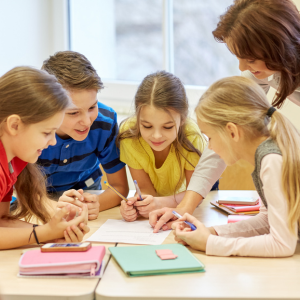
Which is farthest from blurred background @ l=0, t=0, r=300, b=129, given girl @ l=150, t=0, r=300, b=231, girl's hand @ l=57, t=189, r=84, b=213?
girl's hand @ l=57, t=189, r=84, b=213

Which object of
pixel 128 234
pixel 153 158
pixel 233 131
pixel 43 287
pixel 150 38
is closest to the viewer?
pixel 43 287

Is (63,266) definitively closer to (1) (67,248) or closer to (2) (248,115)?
(1) (67,248)

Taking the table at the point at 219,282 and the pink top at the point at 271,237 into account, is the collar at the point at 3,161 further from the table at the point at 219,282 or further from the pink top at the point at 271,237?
the pink top at the point at 271,237

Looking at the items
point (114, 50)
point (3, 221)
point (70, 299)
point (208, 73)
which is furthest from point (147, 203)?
point (114, 50)

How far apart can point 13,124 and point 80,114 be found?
0.37 meters

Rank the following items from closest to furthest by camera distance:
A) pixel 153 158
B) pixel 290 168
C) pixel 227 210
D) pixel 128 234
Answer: pixel 290 168, pixel 128 234, pixel 227 210, pixel 153 158

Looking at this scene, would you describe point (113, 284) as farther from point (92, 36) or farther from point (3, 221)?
point (92, 36)

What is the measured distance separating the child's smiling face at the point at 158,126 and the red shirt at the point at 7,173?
0.46 meters

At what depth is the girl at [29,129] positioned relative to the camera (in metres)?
1.04

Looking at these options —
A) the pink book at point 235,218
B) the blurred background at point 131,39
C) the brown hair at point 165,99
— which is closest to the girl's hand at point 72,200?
the brown hair at point 165,99

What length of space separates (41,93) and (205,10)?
88.1 inches

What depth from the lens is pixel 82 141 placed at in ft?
5.14

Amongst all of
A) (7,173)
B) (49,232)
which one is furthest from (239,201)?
(7,173)

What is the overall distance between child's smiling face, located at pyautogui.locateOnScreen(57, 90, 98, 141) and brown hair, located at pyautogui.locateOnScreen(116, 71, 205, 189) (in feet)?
0.58
